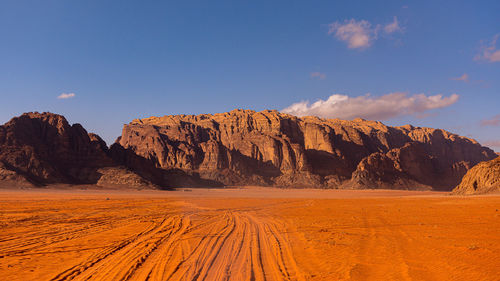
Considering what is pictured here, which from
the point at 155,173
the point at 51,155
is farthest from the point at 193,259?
the point at 155,173

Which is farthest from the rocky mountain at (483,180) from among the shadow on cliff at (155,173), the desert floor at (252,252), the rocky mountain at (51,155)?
the rocky mountain at (51,155)

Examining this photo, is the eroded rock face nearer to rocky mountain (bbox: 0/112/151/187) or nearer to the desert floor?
rocky mountain (bbox: 0/112/151/187)

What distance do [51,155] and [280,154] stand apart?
7620 cm

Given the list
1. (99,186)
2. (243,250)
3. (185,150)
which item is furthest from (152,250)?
(185,150)

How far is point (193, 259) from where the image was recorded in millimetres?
9734

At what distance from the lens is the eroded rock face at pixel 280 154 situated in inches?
4798

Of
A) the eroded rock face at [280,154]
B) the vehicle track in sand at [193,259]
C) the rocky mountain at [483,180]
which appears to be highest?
the eroded rock face at [280,154]

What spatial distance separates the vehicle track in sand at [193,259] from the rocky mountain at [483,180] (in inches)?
2297

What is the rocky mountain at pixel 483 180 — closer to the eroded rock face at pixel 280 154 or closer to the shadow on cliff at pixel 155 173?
the eroded rock face at pixel 280 154

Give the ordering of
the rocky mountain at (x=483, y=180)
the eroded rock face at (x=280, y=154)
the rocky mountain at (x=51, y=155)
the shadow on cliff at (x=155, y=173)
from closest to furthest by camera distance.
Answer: the rocky mountain at (x=483, y=180), the rocky mountain at (x=51, y=155), the shadow on cliff at (x=155, y=173), the eroded rock face at (x=280, y=154)

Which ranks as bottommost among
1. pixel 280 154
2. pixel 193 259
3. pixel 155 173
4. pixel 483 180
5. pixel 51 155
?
pixel 193 259

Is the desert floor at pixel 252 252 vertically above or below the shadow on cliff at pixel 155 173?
below

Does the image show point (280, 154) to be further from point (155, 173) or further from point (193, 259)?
point (193, 259)

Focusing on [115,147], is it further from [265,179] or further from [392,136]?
[392,136]
